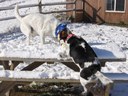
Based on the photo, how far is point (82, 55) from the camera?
4625 mm

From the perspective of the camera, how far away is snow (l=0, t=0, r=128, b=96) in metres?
4.77

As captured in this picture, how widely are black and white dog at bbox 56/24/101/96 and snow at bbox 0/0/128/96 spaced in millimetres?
190

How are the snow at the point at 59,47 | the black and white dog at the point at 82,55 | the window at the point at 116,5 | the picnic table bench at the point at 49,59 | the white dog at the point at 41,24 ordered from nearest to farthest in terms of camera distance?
the black and white dog at the point at 82,55 < the picnic table bench at the point at 49,59 < the snow at the point at 59,47 < the white dog at the point at 41,24 < the window at the point at 116,5

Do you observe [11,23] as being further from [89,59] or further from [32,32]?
[89,59]

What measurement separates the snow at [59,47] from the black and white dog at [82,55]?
0.19 m

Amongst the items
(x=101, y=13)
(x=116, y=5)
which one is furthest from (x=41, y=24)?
(x=101, y=13)

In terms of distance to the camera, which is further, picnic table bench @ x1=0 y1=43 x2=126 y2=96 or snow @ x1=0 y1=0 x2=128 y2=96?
snow @ x1=0 y1=0 x2=128 y2=96

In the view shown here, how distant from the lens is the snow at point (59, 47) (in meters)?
4.77

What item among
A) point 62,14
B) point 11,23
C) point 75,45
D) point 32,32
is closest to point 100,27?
point 62,14

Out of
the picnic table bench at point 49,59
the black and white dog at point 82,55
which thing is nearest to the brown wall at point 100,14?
the picnic table bench at point 49,59

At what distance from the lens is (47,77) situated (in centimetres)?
458

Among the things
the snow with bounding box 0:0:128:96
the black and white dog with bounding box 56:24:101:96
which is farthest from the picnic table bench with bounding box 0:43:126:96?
the black and white dog with bounding box 56:24:101:96

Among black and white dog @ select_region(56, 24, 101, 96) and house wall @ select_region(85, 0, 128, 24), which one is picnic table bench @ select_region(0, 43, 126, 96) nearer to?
black and white dog @ select_region(56, 24, 101, 96)

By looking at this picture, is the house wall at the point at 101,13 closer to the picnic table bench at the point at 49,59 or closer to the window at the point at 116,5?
the window at the point at 116,5
